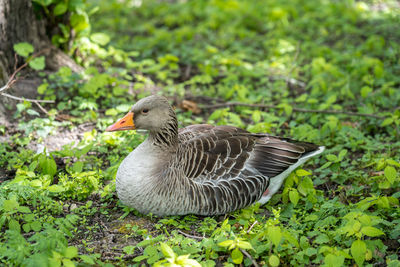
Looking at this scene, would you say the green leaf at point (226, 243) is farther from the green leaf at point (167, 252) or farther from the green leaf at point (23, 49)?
the green leaf at point (23, 49)

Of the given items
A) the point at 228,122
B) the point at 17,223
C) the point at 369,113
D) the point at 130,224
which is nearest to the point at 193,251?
the point at 130,224

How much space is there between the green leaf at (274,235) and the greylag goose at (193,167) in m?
1.07

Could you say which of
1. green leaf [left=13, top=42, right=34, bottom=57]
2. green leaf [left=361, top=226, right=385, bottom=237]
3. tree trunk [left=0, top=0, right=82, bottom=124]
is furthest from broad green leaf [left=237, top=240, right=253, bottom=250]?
green leaf [left=13, top=42, right=34, bottom=57]

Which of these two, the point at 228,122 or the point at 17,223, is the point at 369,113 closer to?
the point at 228,122

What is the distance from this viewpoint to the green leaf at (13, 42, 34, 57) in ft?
21.3

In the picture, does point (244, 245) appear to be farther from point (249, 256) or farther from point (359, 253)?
point (359, 253)

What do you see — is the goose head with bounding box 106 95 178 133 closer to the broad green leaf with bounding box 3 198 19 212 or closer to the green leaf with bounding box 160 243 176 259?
the broad green leaf with bounding box 3 198 19 212

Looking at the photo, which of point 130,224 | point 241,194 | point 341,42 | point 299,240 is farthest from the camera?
point 341,42

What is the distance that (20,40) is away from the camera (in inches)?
271

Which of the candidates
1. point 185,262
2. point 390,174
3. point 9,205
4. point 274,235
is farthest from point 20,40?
point 390,174

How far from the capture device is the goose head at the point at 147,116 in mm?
4746

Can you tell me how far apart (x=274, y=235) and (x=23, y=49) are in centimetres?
471

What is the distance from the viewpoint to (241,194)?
195 inches

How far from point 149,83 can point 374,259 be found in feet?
16.8
